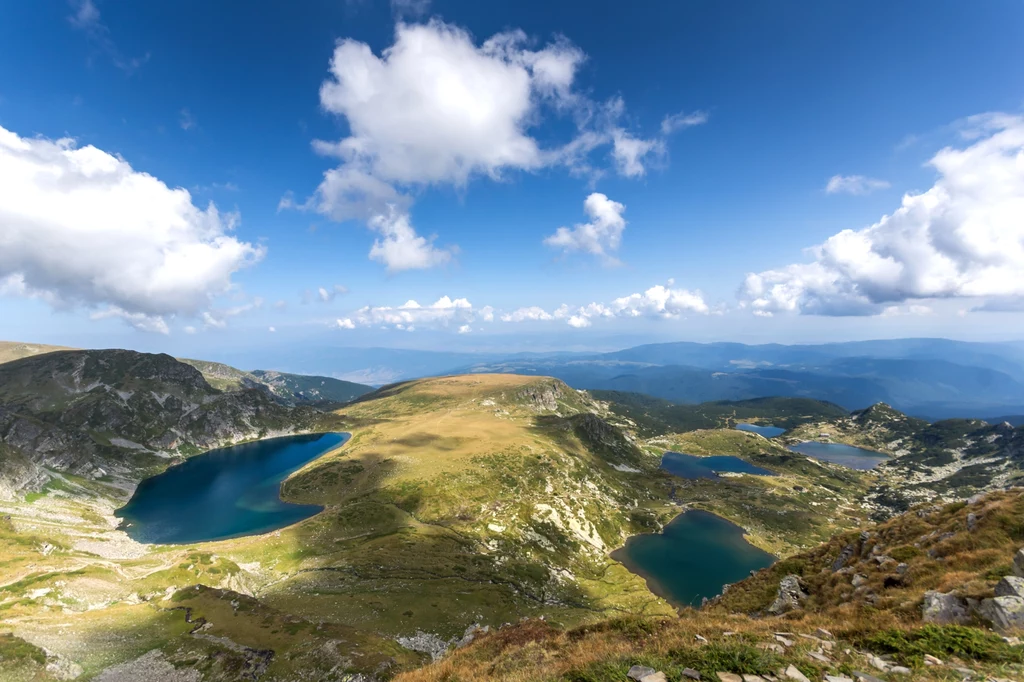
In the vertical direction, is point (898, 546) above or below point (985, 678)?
below

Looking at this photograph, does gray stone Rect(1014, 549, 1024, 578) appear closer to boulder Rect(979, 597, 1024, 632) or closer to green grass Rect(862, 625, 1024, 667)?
boulder Rect(979, 597, 1024, 632)

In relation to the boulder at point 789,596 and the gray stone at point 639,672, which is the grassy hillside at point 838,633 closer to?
the gray stone at point 639,672

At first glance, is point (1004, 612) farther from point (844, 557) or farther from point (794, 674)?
point (844, 557)

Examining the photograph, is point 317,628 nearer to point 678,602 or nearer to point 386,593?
point 386,593

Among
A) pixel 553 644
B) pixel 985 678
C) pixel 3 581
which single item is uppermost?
pixel 985 678

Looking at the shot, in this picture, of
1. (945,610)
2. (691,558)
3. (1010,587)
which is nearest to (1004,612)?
(1010,587)

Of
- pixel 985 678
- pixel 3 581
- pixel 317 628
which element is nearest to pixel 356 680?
pixel 317 628

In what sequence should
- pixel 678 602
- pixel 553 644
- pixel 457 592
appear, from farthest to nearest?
pixel 678 602 < pixel 457 592 < pixel 553 644

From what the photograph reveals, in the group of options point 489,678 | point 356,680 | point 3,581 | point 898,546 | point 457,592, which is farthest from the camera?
point 457,592
